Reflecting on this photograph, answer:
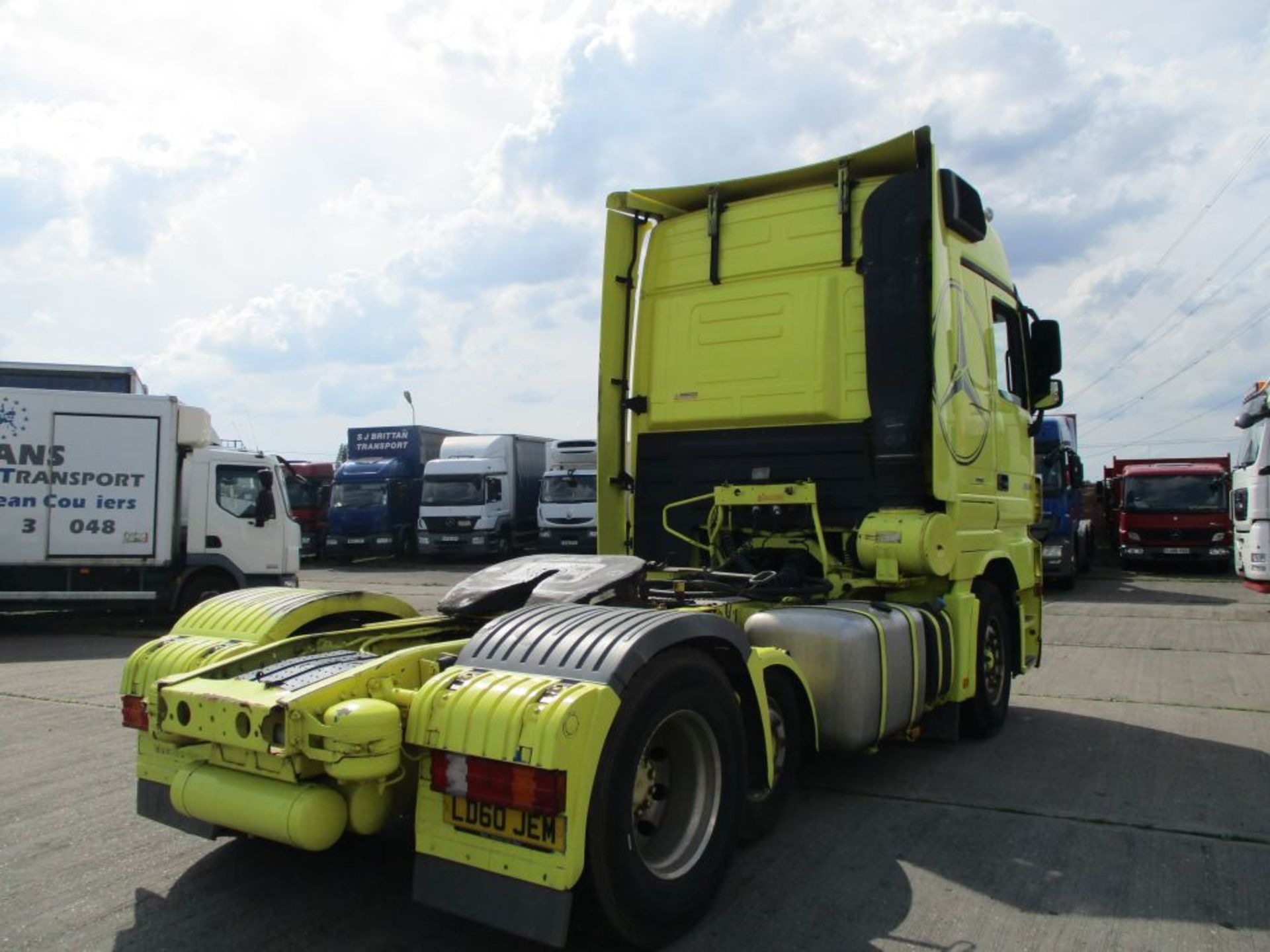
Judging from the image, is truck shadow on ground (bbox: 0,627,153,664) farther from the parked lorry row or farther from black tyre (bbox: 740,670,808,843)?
the parked lorry row

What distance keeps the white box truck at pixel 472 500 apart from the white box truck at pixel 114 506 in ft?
42.8

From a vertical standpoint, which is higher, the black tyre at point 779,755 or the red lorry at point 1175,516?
the red lorry at point 1175,516

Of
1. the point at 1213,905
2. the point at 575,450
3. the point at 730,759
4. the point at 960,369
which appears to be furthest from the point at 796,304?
the point at 575,450

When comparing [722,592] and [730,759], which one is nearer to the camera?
[730,759]

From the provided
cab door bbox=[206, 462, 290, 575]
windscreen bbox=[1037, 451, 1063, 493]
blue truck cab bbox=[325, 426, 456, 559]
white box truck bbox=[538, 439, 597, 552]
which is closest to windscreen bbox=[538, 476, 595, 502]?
white box truck bbox=[538, 439, 597, 552]

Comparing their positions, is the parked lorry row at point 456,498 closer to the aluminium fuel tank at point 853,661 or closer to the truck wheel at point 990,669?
the truck wheel at point 990,669

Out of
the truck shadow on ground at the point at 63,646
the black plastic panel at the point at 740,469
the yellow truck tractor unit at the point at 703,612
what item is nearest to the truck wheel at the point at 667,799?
the yellow truck tractor unit at the point at 703,612

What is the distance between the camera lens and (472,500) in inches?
1040

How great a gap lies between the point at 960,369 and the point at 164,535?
34.8 feet

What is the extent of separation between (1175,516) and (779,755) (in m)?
20.2

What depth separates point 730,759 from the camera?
3.70 metres

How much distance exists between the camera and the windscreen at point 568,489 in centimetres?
2422

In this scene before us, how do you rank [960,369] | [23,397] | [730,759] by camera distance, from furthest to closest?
[23,397] < [960,369] < [730,759]

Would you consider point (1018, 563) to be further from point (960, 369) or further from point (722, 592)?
point (722, 592)
